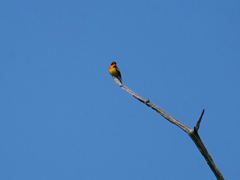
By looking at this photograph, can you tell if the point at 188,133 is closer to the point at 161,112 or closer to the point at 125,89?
the point at 161,112

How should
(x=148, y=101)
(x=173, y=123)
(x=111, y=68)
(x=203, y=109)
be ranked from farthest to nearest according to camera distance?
(x=111, y=68)
(x=148, y=101)
(x=173, y=123)
(x=203, y=109)

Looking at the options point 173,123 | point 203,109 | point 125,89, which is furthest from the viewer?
point 125,89

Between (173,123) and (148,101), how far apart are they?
0.73 m

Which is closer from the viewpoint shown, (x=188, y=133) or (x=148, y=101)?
(x=188, y=133)

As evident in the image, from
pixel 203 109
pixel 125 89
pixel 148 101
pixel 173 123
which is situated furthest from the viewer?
pixel 125 89

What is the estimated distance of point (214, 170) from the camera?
15.4 feet

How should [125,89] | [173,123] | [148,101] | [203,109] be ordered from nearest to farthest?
1. [203,109]
2. [173,123]
3. [148,101]
4. [125,89]

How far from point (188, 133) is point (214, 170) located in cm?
67

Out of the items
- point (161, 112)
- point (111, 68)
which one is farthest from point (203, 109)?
point (111, 68)

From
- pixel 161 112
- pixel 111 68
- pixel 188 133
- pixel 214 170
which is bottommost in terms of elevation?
pixel 214 170

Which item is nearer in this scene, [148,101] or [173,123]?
[173,123]

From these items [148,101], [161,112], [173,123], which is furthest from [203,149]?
[148,101]

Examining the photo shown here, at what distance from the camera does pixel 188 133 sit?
15.8 ft

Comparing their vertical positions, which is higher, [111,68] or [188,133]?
[111,68]
